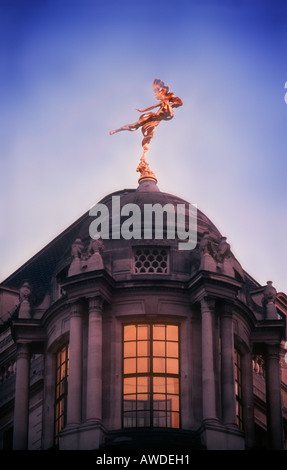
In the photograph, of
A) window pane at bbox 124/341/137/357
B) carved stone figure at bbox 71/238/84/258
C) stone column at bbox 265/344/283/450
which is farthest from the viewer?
stone column at bbox 265/344/283/450

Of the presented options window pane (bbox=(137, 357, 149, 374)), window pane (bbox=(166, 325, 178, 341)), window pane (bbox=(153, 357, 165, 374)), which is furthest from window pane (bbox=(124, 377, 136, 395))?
window pane (bbox=(166, 325, 178, 341))

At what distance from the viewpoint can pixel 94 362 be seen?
146 feet

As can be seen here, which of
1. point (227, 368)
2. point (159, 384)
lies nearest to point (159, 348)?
point (159, 384)

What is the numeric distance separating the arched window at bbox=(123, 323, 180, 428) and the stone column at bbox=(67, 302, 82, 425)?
4.75 ft

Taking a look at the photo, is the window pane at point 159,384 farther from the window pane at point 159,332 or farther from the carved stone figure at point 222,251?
the carved stone figure at point 222,251

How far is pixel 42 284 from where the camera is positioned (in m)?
58.1

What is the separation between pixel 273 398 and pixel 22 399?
8371mm

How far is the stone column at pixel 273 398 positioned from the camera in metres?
47.4

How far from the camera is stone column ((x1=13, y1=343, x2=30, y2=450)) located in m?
46.5

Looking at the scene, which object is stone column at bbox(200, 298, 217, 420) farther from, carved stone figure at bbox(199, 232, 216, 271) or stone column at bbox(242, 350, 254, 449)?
stone column at bbox(242, 350, 254, 449)

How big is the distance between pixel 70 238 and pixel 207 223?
1267 centimetres

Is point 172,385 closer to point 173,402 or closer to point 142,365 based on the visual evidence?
point 173,402

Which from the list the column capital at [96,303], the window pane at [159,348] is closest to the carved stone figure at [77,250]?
the column capital at [96,303]
